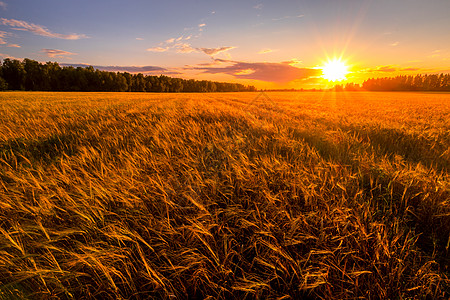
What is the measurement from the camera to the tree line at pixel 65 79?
6088 cm

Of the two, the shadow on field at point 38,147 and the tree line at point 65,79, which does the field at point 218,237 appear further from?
the tree line at point 65,79

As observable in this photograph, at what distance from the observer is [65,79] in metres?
65.1

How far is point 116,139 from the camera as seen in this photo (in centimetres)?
353

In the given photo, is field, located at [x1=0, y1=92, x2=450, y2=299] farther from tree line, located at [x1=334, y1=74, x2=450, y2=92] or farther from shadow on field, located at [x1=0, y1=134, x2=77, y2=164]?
tree line, located at [x1=334, y1=74, x2=450, y2=92]

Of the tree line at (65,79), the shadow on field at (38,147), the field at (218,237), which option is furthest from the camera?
the tree line at (65,79)

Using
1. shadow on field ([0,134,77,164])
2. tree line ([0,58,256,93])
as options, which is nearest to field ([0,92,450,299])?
shadow on field ([0,134,77,164])

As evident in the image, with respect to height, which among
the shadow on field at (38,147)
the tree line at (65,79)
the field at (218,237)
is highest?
the tree line at (65,79)

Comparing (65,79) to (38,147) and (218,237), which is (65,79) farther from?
(218,237)

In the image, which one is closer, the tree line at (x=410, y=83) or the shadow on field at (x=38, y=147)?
the shadow on field at (x=38, y=147)

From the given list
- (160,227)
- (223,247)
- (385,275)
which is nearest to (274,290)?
(223,247)

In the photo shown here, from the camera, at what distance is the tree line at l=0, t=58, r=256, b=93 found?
60875 mm

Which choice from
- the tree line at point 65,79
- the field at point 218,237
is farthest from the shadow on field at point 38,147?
the tree line at point 65,79

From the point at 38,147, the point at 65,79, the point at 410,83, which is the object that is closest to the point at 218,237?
the point at 38,147

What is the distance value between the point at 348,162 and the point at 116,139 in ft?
13.4
